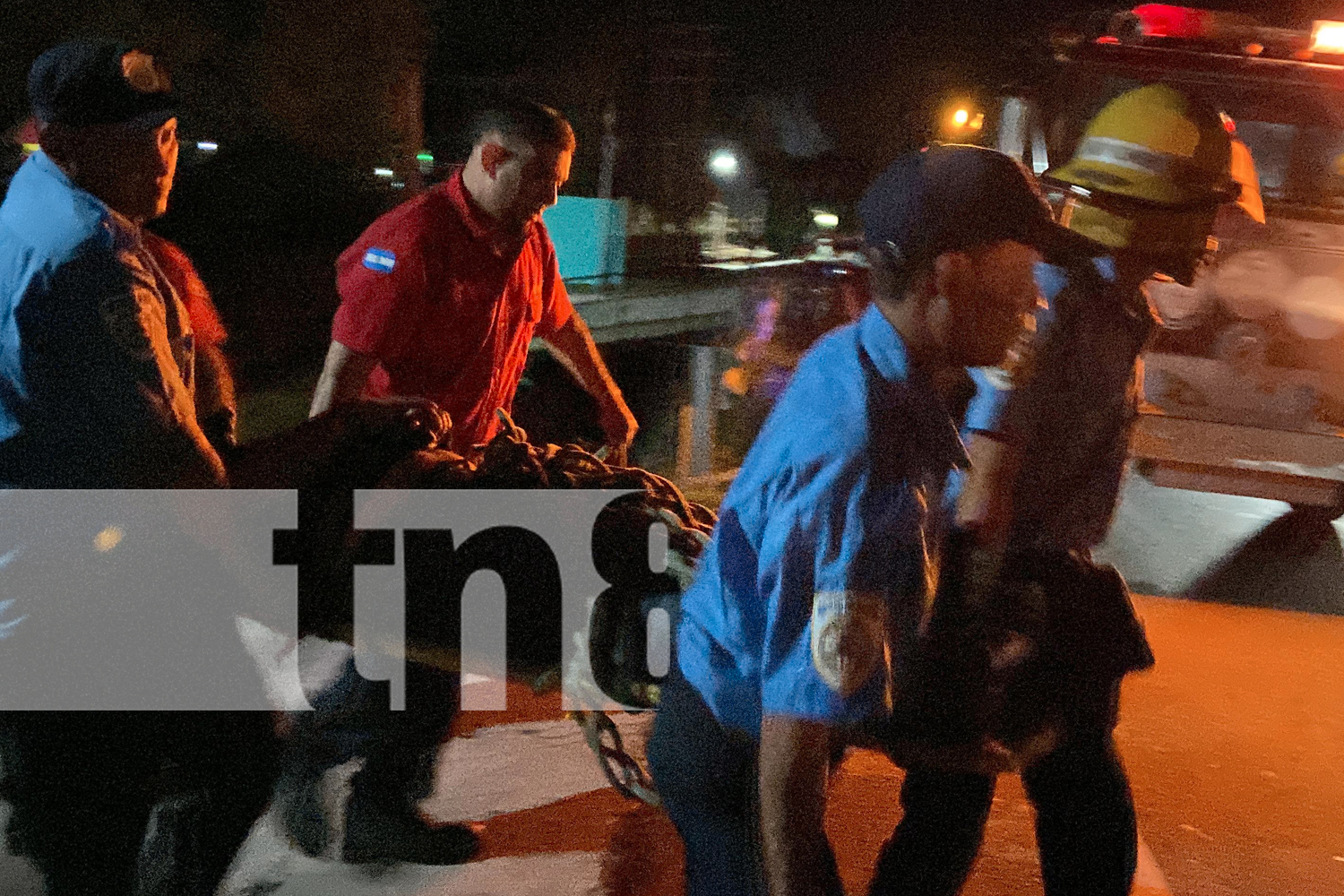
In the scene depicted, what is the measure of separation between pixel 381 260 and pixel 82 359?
101 centimetres

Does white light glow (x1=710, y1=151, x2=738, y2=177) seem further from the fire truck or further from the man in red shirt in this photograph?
the man in red shirt

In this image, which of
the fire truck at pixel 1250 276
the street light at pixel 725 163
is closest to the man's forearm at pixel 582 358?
the fire truck at pixel 1250 276

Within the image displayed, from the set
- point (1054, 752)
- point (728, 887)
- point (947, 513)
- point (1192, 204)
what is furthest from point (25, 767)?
point (1192, 204)

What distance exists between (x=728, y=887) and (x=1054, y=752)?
800 mm

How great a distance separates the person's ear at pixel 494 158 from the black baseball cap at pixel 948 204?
1.46 meters

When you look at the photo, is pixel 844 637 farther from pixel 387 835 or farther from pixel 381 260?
pixel 387 835

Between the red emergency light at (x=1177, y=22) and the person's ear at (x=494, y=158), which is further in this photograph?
the red emergency light at (x=1177, y=22)

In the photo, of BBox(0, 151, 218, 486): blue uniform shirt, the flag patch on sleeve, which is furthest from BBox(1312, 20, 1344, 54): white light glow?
BBox(0, 151, 218, 486): blue uniform shirt

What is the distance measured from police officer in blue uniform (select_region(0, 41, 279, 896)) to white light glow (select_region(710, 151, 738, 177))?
17886 mm

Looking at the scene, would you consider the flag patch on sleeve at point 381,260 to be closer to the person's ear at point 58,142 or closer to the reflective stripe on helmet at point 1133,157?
the person's ear at point 58,142

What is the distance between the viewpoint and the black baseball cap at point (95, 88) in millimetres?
2272

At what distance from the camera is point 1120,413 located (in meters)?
2.43

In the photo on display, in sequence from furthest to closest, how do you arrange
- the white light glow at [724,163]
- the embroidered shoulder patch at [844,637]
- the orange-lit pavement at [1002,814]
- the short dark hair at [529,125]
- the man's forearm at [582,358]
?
the white light glow at [724,163] < the man's forearm at [582,358] < the orange-lit pavement at [1002,814] < the short dark hair at [529,125] < the embroidered shoulder patch at [844,637]

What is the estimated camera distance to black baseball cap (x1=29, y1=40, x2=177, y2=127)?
7.46 feet
